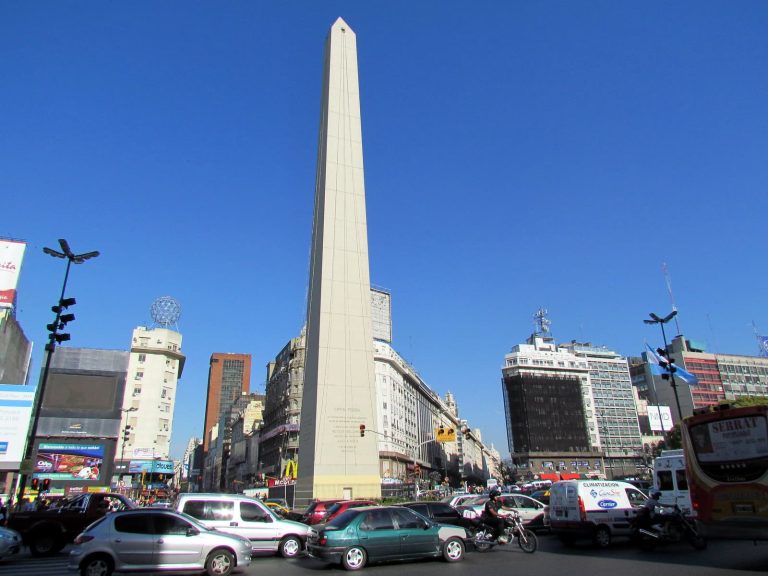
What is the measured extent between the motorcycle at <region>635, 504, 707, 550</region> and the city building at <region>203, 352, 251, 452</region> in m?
176

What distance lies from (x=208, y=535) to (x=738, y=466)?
11.4 m

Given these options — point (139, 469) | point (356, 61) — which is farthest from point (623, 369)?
point (356, 61)

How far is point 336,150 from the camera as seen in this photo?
3394 centimetres

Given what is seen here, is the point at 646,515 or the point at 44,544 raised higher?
the point at 646,515

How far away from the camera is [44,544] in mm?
15688

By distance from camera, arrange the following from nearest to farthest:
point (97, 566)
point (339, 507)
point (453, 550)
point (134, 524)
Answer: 1. point (97, 566)
2. point (134, 524)
3. point (453, 550)
4. point (339, 507)

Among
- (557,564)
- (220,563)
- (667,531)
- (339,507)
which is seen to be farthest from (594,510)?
(220,563)

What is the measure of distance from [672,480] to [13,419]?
52844 millimetres

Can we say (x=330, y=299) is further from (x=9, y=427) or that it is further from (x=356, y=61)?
(x=9, y=427)

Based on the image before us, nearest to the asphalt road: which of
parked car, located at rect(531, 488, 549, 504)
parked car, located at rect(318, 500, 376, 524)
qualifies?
parked car, located at rect(318, 500, 376, 524)

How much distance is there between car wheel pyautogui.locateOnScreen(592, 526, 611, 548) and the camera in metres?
14.9

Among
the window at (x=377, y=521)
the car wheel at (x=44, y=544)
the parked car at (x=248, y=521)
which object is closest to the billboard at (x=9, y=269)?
the car wheel at (x=44, y=544)

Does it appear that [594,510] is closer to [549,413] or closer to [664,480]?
[664,480]

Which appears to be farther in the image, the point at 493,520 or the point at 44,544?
the point at 44,544
